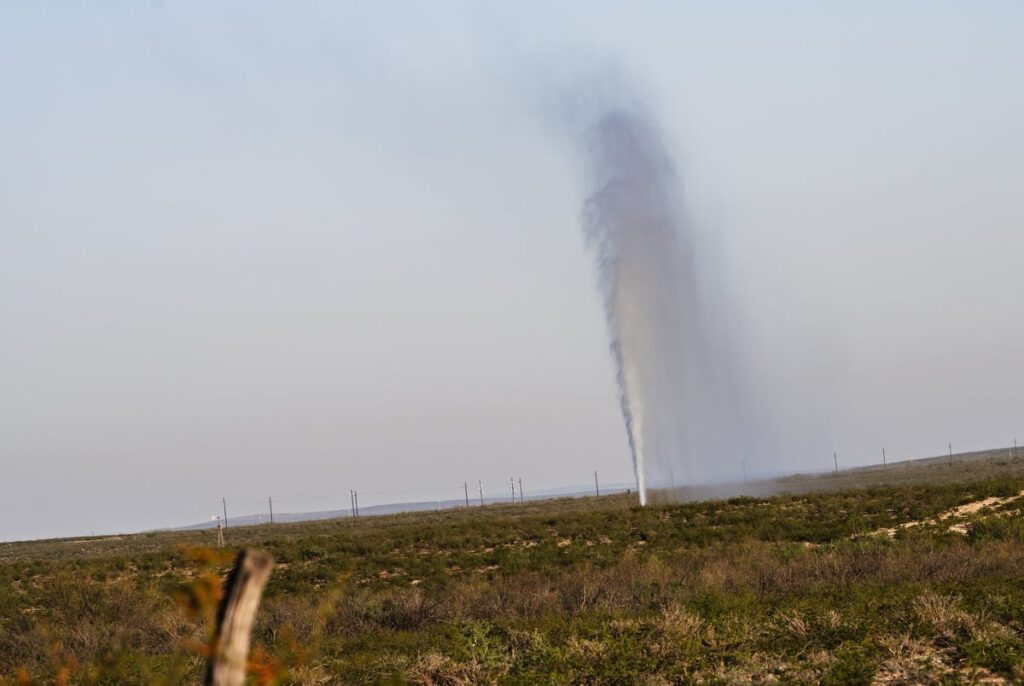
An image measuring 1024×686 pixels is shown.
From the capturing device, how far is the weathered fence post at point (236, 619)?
11.3 ft

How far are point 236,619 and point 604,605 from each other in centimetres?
1618

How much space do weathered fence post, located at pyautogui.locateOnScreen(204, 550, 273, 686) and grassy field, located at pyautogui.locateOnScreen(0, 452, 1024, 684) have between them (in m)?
0.09

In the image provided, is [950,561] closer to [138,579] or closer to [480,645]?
[480,645]

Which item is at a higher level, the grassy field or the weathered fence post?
the weathered fence post

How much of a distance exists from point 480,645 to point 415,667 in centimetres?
130

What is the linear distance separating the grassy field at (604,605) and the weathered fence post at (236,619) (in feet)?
0.30

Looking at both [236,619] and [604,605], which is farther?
[604,605]

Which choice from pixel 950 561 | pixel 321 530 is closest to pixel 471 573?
pixel 950 561

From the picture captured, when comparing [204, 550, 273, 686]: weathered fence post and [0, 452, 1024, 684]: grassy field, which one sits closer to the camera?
[204, 550, 273, 686]: weathered fence post

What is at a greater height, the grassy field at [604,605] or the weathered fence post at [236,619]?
the weathered fence post at [236,619]

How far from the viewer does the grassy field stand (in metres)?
13.2

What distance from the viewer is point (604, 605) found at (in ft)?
62.3

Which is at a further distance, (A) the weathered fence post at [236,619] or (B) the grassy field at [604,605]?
(B) the grassy field at [604,605]

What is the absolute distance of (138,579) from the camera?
34.2m
